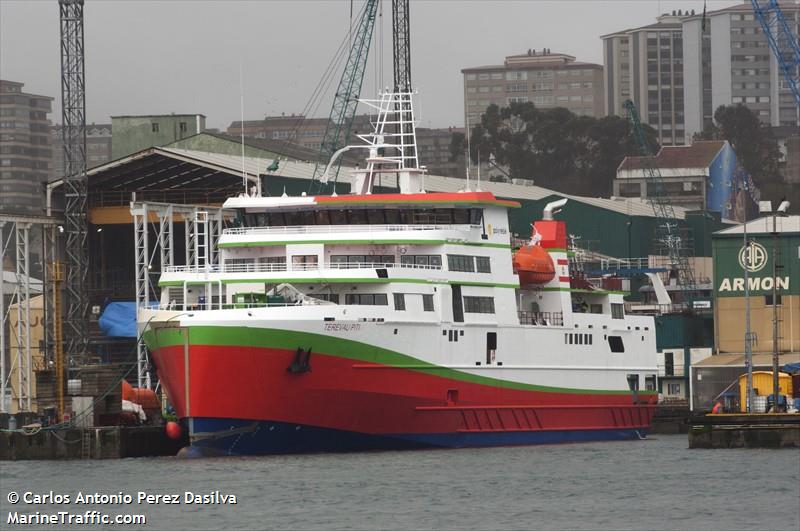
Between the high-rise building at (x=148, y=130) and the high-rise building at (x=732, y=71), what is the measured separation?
9791cm

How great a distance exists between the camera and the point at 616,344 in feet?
214

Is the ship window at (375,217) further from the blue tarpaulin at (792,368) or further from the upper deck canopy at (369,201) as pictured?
the blue tarpaulin at (792,368)

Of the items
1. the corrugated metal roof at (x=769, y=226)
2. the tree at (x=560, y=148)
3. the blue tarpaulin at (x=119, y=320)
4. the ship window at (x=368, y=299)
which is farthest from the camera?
the tree at (x=560, y=148)

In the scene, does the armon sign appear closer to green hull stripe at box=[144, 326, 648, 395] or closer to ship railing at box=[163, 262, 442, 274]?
ship railing at box=[163, 262, 442, 274]

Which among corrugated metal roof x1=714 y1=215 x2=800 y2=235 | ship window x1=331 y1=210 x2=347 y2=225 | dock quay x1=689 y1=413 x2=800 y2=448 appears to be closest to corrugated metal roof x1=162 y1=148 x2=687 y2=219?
corrugated metal roof x1=714 y1=215 x2=800 y2=235

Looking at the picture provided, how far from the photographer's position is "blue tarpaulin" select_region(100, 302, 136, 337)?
7275 centimetres

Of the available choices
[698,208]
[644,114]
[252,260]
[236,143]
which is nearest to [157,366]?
[252,260]

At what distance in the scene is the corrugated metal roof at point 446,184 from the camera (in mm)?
76562

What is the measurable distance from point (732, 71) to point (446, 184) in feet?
306

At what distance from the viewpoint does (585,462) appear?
53594mm

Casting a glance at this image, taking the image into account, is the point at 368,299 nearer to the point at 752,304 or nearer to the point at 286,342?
the point at 286,342

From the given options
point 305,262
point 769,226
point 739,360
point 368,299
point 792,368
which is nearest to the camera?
point 368,299

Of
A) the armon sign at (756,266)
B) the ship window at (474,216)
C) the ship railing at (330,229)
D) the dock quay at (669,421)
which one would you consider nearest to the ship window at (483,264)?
the ship window at (474,216)

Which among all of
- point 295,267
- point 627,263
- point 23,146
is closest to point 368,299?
point 295,267
